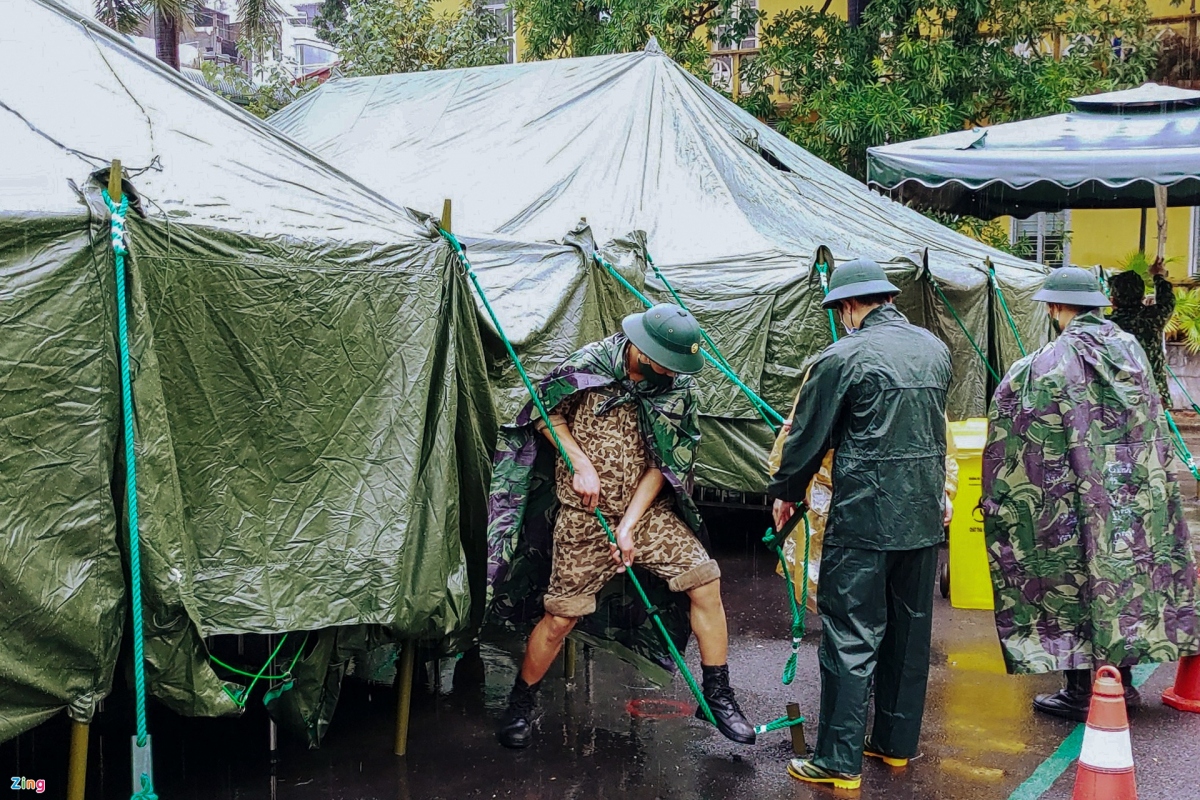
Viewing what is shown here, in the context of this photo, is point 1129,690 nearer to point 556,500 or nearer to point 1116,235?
point 556,500

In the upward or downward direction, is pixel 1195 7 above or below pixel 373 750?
above

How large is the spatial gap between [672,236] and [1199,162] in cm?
354

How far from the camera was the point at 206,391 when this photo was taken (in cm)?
396

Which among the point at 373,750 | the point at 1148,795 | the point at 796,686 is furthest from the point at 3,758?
the point at 1148,795

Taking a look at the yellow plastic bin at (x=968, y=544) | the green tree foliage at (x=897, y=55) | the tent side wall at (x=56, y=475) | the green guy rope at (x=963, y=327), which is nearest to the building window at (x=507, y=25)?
the green tree foliage at (x=897, y=55)

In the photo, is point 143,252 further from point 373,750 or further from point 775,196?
point 775,196

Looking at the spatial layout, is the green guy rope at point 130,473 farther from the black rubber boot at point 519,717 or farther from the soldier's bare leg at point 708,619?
the soldier's bare leg at point 708,619

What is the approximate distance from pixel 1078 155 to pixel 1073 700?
4.65 m

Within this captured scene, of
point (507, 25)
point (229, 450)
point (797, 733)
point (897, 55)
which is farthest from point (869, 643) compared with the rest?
point (507, 25)

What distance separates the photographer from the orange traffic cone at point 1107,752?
382 centimetres

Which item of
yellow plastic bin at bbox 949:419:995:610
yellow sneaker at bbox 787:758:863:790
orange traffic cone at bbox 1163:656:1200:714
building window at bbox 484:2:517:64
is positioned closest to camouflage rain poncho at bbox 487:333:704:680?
yellow sneaker at bbox 787:758:863:790

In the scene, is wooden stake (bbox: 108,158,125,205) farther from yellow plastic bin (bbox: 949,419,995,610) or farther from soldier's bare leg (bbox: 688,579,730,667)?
yellow plastic bin (bbox: 949,419,995,610)

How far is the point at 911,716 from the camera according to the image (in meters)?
4.52

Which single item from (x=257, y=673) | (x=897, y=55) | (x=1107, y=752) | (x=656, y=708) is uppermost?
(x=897, y=55)
